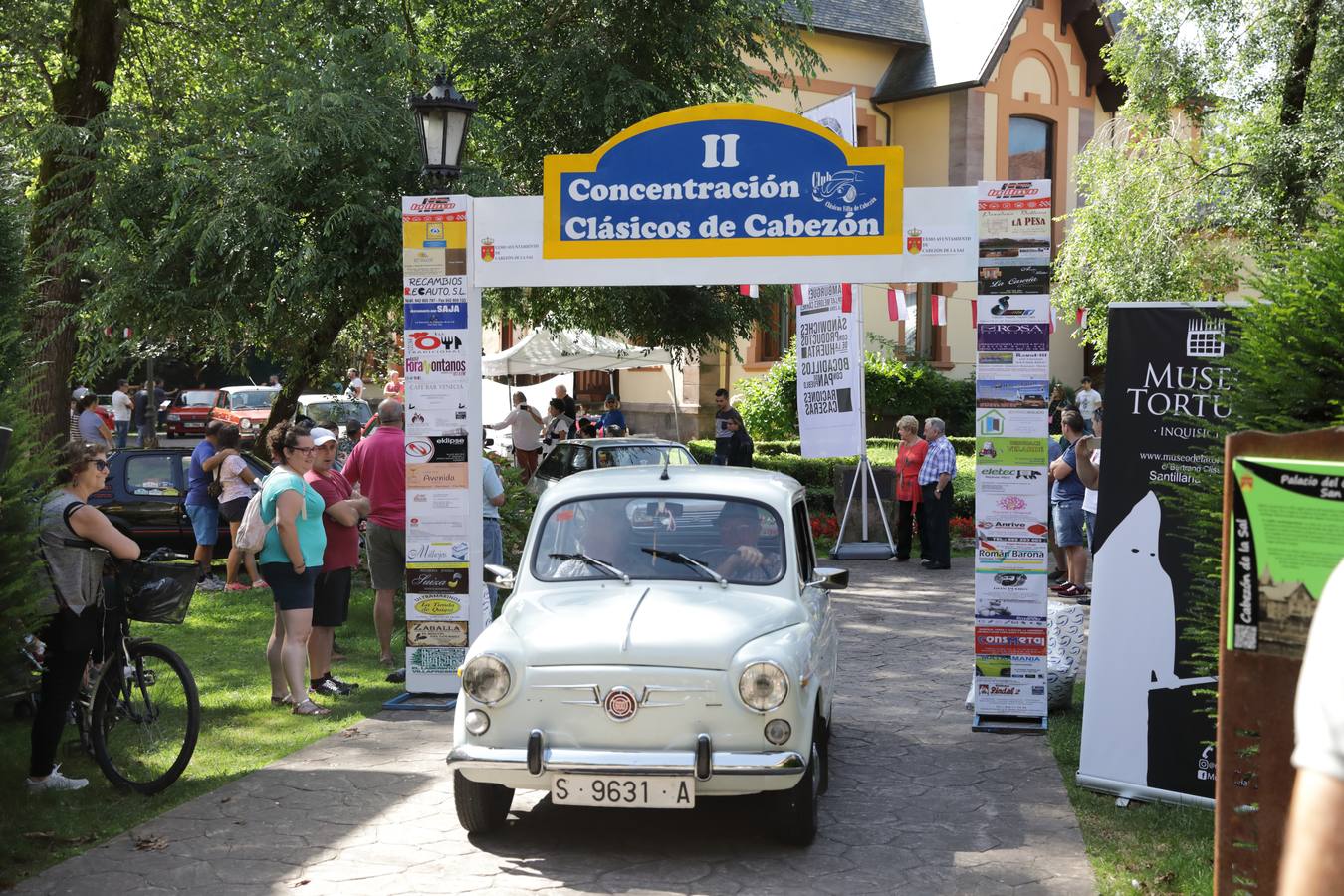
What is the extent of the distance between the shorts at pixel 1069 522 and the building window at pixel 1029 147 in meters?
23.6

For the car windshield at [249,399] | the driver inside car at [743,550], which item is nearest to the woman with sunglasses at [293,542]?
the driver inside car at [743,550]

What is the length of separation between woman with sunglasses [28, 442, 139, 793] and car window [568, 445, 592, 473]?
1011cm

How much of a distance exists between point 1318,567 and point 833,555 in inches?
539

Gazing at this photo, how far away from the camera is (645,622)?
20.4 feet

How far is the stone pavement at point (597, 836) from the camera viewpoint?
5734mm

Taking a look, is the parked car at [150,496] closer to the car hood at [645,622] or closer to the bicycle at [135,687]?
the bicycle at [135,687]

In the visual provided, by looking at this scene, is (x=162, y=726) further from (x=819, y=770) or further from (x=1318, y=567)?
(x=1318, y=567)

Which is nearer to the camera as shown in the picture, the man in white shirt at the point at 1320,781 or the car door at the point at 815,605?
Answer: the man in white shirt at the point at 1320,781

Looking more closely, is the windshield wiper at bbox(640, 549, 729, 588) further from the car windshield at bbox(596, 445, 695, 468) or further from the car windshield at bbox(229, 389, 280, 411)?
the car windshield at bbox(229, 389, 280, 411)

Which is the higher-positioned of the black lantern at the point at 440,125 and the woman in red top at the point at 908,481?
the black lantern at the point at 440,125

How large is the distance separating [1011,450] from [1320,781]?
7292 mm

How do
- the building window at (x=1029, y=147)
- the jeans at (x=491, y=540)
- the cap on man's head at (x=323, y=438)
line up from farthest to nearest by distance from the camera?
the building window at (x=1029, y=147)
the jeans at (x=491, y=540)
the cap on man's head at (x=323, y=438)

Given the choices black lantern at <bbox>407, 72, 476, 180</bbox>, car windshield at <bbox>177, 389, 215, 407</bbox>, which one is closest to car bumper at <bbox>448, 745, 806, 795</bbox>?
black lantern at <bbox>407, 72, 476, 180</bbox>

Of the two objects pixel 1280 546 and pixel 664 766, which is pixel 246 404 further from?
pixel 1280 546
